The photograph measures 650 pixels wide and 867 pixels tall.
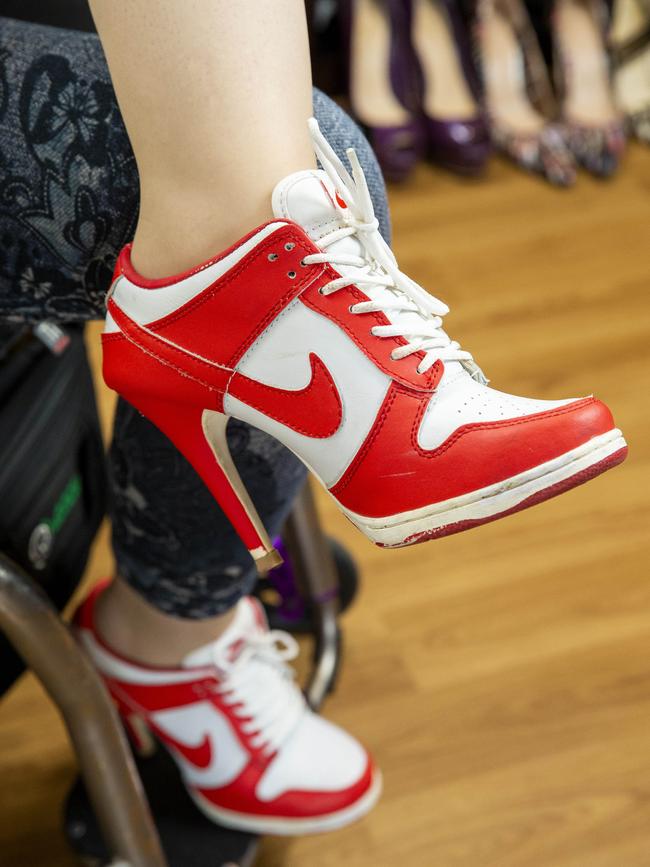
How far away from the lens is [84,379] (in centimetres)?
96

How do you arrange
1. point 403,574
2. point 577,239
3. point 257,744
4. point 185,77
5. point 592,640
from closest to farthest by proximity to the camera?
point 185,77 → point 257,744 → point 592,640 → point 403,574 → point 577,239

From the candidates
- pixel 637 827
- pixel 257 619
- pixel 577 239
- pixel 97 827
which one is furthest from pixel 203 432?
pixel 577 239

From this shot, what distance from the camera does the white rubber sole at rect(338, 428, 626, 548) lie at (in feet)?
1.68

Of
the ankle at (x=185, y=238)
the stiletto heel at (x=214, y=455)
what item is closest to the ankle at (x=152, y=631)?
the stiletto heel at (x=214, y=455)

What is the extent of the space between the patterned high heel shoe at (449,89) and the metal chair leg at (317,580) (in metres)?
1.25

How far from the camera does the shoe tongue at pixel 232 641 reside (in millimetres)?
817

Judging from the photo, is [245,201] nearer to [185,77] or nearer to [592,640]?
[185,77]

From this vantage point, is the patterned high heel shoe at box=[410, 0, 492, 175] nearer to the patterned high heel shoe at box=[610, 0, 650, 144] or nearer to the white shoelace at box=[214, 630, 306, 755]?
the patterned high heel shoe at box=[610, 0, 650, 144]

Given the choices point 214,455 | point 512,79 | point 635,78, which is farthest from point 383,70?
point 214,455

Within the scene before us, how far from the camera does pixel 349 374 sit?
0.54m

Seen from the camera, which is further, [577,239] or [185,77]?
[577,239]

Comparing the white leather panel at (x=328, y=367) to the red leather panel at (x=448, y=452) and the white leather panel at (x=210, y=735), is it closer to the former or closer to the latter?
the red leather panel at (x=448, y=452)

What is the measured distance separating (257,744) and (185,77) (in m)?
0.53

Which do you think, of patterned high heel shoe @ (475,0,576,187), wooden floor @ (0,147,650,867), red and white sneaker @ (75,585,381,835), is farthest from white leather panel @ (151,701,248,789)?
patterned high heel shoe @ (475,0,576,187)
